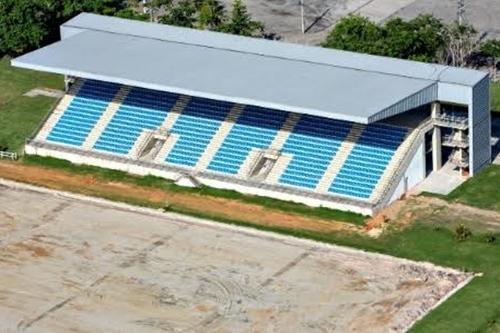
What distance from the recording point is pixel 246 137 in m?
98.4

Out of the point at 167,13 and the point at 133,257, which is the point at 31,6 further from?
the point at 133,257

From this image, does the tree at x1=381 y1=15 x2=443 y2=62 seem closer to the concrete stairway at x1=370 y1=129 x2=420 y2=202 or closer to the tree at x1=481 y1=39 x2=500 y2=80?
the tree at x1=481 y1=39 x2=500 y2=80

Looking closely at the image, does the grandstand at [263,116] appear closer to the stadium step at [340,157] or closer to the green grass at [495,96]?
the stadium step at [340,157]

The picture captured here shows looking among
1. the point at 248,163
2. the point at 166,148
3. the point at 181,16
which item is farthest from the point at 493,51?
the point at 166,148

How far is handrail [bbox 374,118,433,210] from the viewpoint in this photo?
9256 centimetres

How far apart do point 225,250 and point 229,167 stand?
10.6m

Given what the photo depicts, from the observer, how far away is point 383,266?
280ft

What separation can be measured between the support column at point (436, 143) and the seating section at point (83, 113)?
893 inches

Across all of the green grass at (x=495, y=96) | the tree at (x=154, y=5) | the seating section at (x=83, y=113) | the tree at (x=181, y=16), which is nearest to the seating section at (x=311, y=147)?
the seating section at (x=83, y=113)

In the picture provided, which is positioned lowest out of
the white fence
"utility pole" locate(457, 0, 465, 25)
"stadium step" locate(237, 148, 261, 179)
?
the white fence

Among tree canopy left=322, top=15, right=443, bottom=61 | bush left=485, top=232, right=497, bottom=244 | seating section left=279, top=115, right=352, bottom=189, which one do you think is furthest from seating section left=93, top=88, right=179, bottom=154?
bush left=485, top=232, right=497, bottom=244

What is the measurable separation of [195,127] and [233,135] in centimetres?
296

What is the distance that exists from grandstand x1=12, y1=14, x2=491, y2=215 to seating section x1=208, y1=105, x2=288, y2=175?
0.09 m

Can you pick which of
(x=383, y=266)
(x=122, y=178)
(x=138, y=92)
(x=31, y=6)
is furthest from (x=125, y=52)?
(x=383, y=266)
